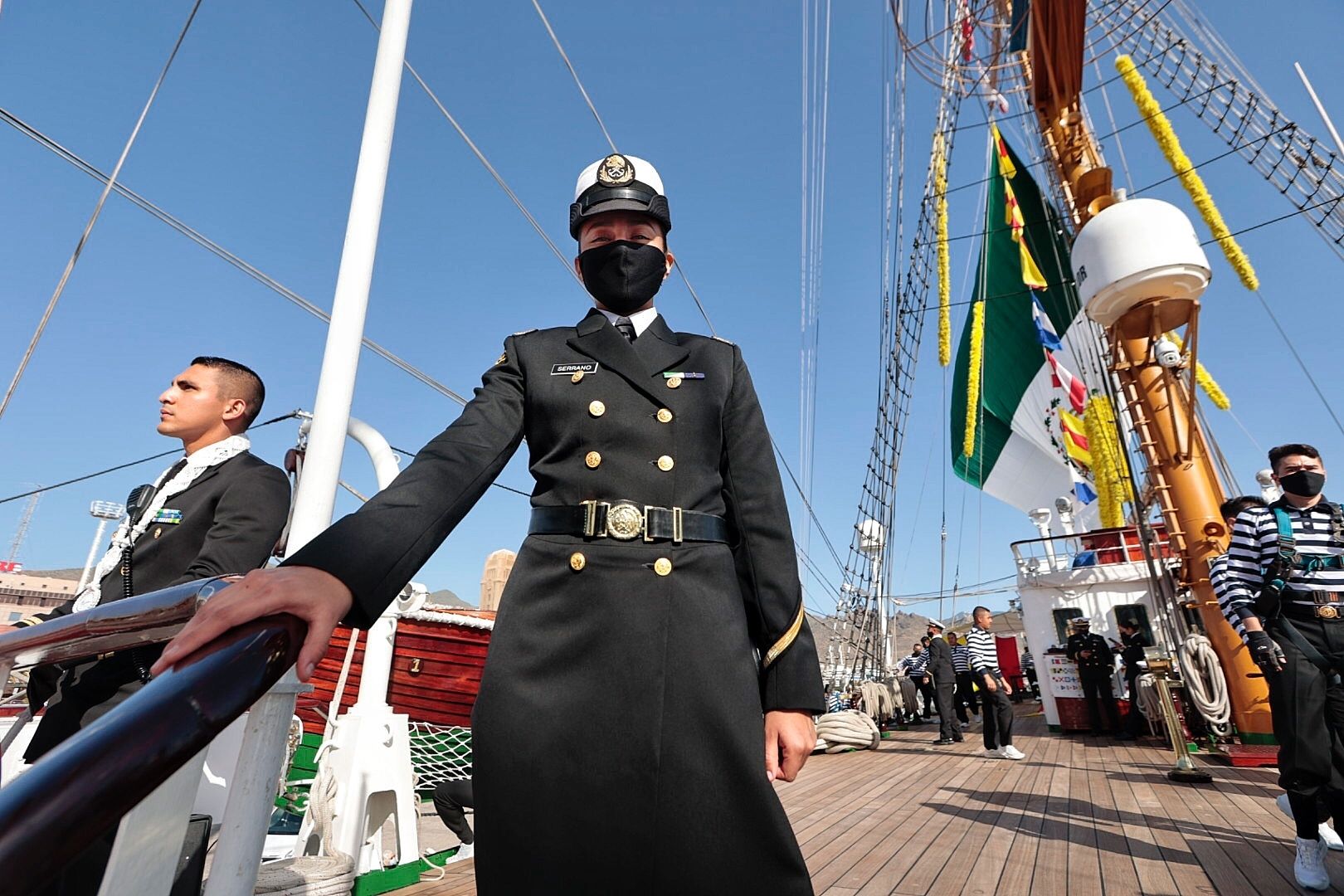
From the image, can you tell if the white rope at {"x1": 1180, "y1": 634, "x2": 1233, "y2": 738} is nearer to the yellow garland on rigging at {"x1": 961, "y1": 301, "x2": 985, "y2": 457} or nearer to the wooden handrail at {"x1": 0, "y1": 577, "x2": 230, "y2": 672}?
the wooden handrail at {"x1": 0, "y1": 577, "x2": 230, "y2": 672}

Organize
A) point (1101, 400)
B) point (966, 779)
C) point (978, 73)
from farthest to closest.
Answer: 1. point (978, 73)
2. point (1101, 400)
3. point (966, 779)

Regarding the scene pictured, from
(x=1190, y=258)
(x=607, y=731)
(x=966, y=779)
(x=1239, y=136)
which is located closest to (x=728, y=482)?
(x=607, y=731)

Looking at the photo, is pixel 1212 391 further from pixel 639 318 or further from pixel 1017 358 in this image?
pixel 639 318

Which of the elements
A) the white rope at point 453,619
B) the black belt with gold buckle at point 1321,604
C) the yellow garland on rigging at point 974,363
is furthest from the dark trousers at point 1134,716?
the yellow garland on rigging at point 974,363

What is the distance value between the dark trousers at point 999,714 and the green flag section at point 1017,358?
50.9 ft

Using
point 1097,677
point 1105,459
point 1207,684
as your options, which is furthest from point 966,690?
point 1105,459

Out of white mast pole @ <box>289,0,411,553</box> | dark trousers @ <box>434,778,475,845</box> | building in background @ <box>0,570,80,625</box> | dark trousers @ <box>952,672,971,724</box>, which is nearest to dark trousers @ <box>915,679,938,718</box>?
dark trousers @ <box>952,672,971,724</box>

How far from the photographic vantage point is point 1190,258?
20.5 feet

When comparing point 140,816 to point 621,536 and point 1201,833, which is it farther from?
point 1201,833

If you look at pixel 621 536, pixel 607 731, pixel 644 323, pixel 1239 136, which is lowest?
pixel 607 731

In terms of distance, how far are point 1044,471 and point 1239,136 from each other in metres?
12.4

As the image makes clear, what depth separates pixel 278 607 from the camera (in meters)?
0.71

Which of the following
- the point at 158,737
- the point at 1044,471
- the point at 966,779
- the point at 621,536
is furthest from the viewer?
the point at 1044,471

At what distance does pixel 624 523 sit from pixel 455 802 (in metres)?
2.92
